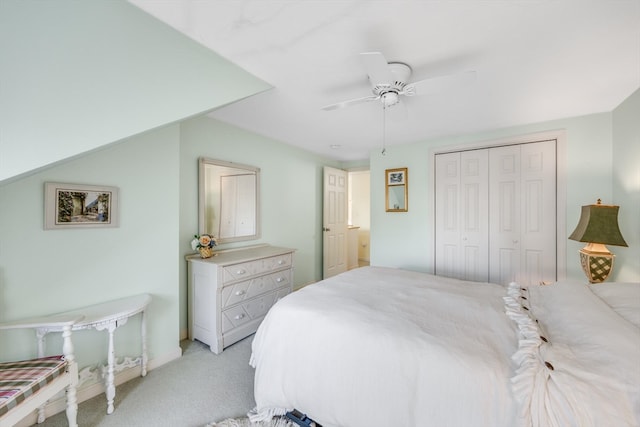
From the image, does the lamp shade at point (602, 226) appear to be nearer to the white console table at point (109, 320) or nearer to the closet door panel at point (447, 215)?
the closet door panel at point (447, 215)

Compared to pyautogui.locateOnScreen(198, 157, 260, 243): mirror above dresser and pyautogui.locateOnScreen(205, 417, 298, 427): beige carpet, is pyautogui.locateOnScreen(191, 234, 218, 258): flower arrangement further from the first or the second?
pyautogui.locateOnScreen(205, 417, 298, 427): beige carpet

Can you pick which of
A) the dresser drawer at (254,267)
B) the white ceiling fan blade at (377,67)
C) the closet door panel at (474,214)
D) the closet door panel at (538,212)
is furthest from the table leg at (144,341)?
the closet door panel at (538,212)

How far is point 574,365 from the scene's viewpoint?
969mm

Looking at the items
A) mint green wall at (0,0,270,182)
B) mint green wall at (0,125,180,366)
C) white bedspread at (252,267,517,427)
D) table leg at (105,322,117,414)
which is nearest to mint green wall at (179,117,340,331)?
mint green wall at (0,125,180,366)

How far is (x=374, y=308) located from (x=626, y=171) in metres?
2.63

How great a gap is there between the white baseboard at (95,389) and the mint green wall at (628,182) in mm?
4042

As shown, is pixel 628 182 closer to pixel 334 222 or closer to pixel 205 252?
pixel 334 222

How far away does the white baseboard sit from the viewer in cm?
155

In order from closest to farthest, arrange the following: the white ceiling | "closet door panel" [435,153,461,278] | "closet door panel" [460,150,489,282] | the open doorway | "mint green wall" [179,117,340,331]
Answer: the white ceiling → "mint green wall" [179,117,340,331] → "closet door panel" [460,150,489,282] → "closet door panel" [435,153,461,278] → the open doorway

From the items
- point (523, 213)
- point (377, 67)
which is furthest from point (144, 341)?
point (523, 213)

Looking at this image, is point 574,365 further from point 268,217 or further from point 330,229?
point 330,229

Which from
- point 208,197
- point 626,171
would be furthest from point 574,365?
point 208,197

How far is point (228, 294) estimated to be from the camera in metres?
2.45

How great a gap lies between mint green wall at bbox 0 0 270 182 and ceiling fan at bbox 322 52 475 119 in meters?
1.08
